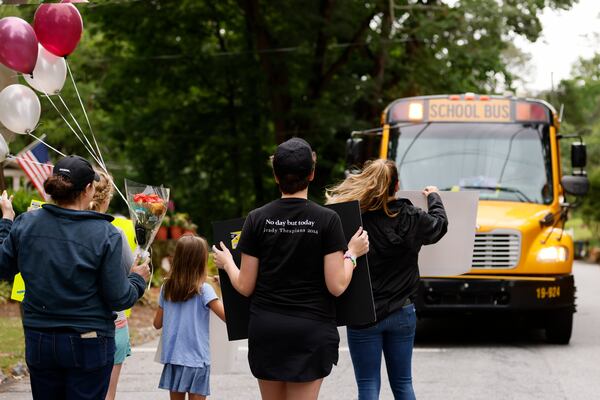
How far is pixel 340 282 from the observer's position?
4266 mm

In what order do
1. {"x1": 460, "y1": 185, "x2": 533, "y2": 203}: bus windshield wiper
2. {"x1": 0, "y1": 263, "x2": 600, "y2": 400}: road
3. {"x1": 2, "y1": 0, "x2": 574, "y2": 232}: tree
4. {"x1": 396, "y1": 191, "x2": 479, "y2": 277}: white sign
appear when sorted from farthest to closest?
1. {"x1": 2, "y1": 0, "x2": 574, "y2": 232}: tree
2. {"x1": 460, "y1": 185, "x2": 533, "y2": 203}: bus windshield wiper
3. {"x1": 0, "y1": 263, "x2": 600, "y2": 400}: road
4. {"x1": 396, "y1": 191, "x2": 479, "y2": 277}: white sign

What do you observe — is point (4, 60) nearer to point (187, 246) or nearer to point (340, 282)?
point (187, 246)

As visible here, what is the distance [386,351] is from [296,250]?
147 cm

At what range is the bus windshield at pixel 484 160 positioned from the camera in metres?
11.4

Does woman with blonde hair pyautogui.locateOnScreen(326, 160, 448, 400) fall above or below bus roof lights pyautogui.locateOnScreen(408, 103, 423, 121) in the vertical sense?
below

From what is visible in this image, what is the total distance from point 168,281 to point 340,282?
5.30ft

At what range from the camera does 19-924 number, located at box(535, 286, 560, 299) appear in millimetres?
10492

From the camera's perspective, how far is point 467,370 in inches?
363

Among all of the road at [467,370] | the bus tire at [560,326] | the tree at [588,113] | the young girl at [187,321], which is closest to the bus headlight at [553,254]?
the bus tire at [560,326]

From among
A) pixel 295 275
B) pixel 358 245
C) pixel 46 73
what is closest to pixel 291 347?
pixel 295 275

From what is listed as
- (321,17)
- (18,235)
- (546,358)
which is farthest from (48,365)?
(321,17)

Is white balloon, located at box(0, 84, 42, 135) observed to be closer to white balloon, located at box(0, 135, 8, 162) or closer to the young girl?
white balloon, located at box(0, 135, 8, 162)

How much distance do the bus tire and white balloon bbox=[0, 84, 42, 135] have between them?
6311 millimetres

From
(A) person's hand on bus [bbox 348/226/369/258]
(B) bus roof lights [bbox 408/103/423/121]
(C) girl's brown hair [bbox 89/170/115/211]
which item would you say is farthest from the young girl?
(B) bus roof lights [bbox 408/103/423/121]
